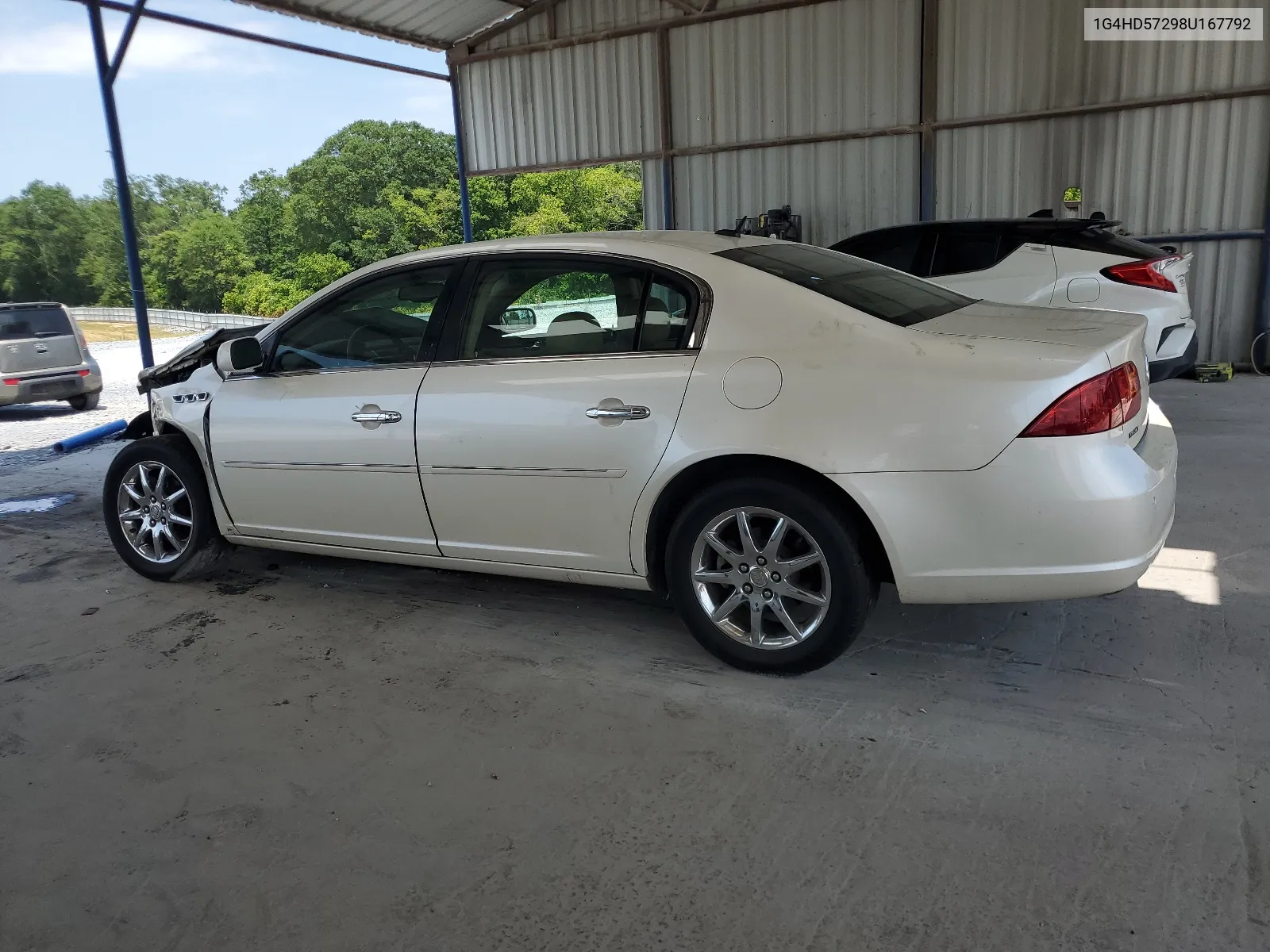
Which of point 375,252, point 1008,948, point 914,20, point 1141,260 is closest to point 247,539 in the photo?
point 1008,948

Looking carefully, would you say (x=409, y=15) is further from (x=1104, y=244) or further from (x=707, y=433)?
(x=707, y=433)

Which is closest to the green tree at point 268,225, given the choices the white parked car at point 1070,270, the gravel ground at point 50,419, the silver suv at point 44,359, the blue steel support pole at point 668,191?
the gravel ground at point 50,419

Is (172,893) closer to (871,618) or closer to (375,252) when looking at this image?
(871,618)

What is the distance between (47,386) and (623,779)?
37.4 ft

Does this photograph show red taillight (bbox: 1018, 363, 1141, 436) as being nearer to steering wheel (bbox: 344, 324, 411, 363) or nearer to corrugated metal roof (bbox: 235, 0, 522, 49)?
steering wheel (bbox: 344, 324, 411, 363)

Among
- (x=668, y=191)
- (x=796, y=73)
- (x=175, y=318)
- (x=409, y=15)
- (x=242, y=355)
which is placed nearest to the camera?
(x=242, y=355)

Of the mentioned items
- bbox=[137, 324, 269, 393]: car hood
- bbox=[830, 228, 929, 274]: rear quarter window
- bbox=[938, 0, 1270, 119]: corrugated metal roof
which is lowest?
bbox=[137, 324, 269, 393]: car hood

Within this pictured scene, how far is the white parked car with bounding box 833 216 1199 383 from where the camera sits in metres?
7.10

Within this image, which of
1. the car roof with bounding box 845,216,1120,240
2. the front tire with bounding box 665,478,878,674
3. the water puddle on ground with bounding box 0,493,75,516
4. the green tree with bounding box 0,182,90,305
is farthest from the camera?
the green tree with bounding box 0,182,90,305

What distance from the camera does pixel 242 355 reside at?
4.21 metres

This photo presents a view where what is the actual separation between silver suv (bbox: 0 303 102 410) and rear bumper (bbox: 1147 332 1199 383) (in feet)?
38.4

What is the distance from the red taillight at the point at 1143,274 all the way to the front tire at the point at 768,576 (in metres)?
5.16

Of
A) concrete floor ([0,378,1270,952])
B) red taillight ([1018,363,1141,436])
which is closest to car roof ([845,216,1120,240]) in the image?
concrete floor ([0,378,1270,952])

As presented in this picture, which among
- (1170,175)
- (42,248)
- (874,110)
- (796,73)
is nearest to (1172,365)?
(1170,175)
